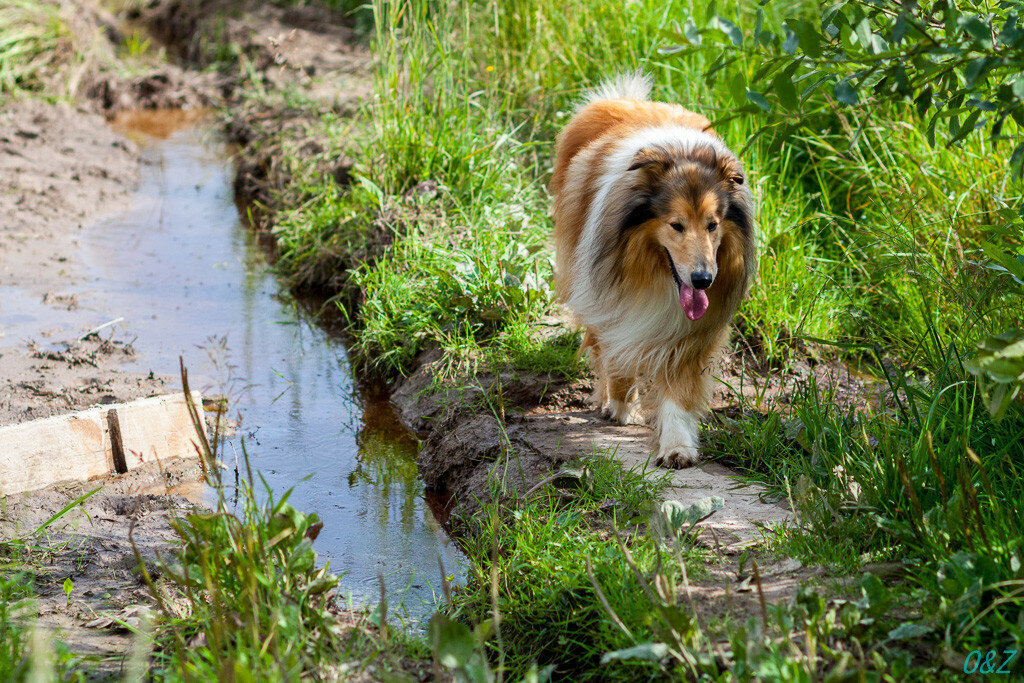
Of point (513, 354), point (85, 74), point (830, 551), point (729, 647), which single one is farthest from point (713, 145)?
point (85, 74)

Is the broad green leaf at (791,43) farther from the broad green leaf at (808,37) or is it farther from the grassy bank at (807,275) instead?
the grassy bank at (807,275)

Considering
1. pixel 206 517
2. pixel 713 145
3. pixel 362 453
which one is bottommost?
pixel 362 453

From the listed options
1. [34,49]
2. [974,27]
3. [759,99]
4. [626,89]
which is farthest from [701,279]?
[34,49]

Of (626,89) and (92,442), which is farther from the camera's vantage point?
(626,89)

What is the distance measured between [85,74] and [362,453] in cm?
733

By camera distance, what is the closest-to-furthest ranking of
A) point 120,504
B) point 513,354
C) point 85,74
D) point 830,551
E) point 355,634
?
1. point 355,634
2. point 830,551
3. point 120,504
4. point 513,354
5. point 85,74

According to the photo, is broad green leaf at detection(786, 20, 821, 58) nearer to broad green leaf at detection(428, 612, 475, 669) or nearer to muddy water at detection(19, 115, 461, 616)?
broad green leaf at detection(428, 612, 475, 669)

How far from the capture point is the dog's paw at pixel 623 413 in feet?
13.1

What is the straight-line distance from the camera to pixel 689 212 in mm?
3402

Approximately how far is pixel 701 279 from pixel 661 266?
292 mm

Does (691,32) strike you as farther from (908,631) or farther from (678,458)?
(678,458)

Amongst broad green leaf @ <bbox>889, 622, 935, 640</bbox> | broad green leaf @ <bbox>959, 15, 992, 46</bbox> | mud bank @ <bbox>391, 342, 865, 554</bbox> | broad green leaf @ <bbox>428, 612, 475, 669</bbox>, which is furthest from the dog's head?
broad green leaf @ <bbox>428, 612, 475, 669</bbox>

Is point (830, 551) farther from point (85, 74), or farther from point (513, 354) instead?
point (85, 74)

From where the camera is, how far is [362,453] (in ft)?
13.1
